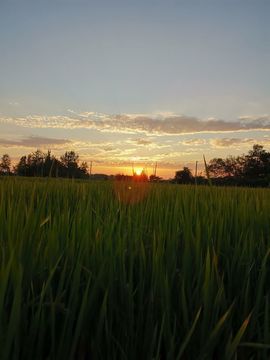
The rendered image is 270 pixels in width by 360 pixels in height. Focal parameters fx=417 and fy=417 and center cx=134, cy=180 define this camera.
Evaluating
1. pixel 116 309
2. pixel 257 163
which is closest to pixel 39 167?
pixel 116 309

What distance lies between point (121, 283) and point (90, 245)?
37 centimetres

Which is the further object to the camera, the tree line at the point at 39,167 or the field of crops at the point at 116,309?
the tree line at the point at 39,167

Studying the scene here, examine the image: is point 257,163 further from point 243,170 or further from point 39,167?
point 39,167

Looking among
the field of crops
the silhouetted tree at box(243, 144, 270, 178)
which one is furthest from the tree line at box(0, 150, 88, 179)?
the silhouetted tree at box(243, 144, 270, 178)

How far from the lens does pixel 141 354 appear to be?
1.02 metres

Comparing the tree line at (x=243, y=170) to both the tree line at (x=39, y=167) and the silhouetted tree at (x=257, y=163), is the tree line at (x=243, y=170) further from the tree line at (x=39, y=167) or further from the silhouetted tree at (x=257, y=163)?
the tree line at (x=39, y=167)

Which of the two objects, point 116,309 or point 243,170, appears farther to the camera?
point 243,170

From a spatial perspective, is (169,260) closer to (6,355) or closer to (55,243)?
(55,243)

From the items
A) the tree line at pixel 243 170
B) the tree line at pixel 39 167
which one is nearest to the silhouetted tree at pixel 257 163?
the tree line at pixel 243 170

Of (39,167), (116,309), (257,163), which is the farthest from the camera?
(257,163)

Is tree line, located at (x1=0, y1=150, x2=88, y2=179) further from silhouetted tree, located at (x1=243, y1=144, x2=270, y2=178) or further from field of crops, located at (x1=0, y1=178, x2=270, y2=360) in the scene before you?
silhouetted tree, located at (x1=243, y1=144, x2=270, y2=178)

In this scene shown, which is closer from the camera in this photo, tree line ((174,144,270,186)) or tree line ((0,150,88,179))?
tree line ((0,150,88,179))

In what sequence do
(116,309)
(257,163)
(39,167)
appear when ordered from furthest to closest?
(257,163), (39,167), (116,309)

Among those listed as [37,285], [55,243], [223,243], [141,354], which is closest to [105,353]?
[141,354]
